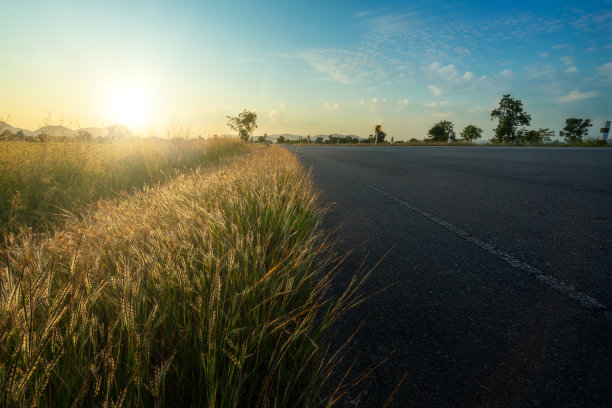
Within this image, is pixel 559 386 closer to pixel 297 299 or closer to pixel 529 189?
pixel 297 299

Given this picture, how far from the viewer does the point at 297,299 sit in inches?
67.7

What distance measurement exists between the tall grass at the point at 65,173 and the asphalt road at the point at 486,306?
168 inches

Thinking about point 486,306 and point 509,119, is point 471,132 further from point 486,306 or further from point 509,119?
point 486,306

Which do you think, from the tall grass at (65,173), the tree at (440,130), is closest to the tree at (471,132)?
the tree at (440,130)

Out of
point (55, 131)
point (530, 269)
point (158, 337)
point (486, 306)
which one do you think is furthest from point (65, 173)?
point (530, 269)

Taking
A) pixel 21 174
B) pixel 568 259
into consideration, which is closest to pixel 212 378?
pixel 568 259

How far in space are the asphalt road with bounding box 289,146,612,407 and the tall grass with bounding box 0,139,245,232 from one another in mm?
4267

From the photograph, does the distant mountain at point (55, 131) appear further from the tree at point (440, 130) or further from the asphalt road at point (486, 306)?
the tree at point (440, 130)

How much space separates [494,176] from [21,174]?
984 centimetres

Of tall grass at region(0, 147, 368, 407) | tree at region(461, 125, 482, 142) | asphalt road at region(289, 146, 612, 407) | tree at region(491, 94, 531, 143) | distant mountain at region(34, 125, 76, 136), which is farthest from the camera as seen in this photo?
tree at region(461, 125, 482, 142)

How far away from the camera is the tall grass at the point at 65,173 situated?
485 cm

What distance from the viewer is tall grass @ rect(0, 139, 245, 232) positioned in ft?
15.9

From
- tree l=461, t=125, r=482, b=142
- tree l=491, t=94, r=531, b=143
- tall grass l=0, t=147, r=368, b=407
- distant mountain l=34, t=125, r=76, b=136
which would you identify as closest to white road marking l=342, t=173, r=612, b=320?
tall grass l=0, t=147, r=368, b=407

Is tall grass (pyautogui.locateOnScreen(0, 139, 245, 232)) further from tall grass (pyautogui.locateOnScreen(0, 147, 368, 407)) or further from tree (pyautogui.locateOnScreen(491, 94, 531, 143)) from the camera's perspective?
tree (pyautogui.locateOnScreen(491, 94, 531, 143))
